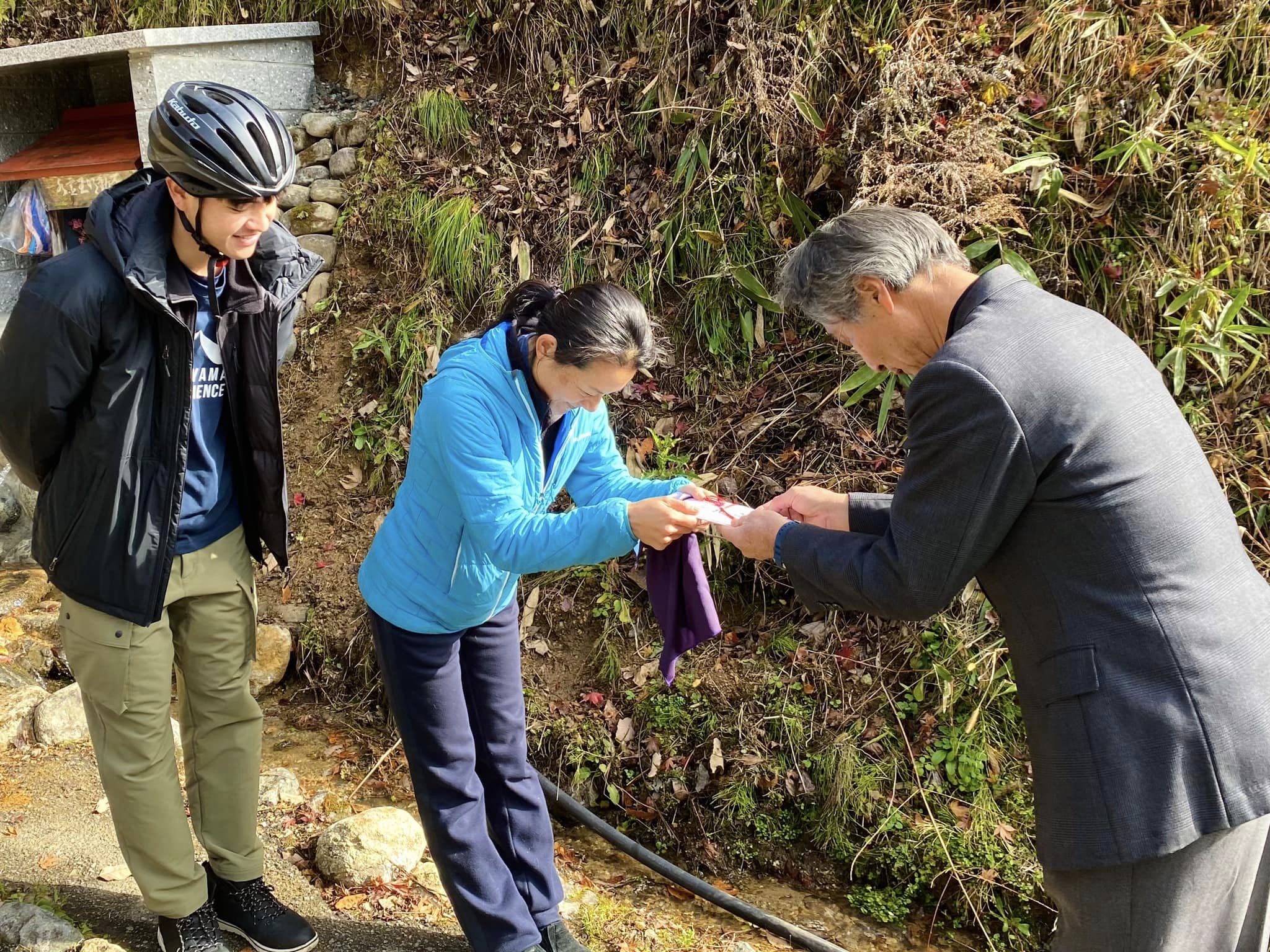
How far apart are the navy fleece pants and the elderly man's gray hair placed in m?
1.43

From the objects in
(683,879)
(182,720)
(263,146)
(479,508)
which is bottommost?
(683,879)

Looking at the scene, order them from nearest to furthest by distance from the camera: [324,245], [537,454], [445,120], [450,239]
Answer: [537,454] < [450,239] < [445,120] < [324,245]

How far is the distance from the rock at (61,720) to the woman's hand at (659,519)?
122 inches

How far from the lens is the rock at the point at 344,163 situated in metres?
6.34

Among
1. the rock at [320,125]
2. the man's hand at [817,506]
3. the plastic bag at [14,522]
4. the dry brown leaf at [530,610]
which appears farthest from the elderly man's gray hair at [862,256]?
the plastic bag at [14,522]

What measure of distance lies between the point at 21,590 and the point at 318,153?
3.24 m

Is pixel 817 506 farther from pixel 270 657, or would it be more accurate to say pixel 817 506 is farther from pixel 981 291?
pixel 270 657

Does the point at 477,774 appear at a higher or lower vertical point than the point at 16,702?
higher

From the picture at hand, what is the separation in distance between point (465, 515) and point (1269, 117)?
4.01m

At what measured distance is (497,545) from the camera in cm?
265

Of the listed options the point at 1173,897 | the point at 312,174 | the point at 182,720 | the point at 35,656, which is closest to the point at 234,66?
the point at 312,174

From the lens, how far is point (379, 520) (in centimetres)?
545

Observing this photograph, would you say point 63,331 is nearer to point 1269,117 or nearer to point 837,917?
point 837,917

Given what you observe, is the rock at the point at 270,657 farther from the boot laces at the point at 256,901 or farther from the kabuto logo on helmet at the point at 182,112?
the kabuto logo on helmet at the point at 182,112
